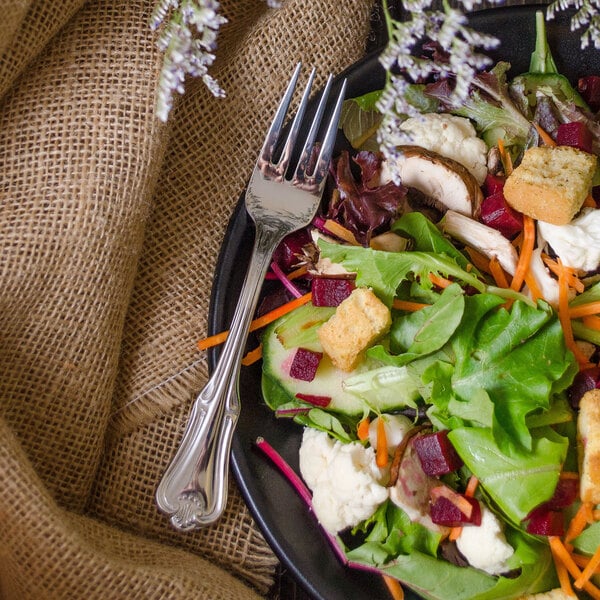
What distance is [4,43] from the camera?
2006 mm

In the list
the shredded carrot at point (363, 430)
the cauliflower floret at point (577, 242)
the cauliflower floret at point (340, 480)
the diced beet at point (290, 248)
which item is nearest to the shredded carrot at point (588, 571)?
the cauliflower floret at point (340, 480)

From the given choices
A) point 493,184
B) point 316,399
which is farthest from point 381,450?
point 493,184

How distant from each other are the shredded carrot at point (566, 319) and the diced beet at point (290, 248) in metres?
0.68

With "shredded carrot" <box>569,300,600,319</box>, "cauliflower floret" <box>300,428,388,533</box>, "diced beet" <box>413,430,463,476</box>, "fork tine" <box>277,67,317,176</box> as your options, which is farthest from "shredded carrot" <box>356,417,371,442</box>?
"fork tine" <box>277,67,317,176</box>

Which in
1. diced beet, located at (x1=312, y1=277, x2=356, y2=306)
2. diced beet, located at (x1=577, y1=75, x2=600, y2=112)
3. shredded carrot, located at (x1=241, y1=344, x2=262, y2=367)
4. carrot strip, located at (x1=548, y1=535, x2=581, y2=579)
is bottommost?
carrot strip, located at (x1=548, y1=535, x2=581, y2=579)

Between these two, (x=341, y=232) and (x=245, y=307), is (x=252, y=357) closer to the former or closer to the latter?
(x=245, y=307)

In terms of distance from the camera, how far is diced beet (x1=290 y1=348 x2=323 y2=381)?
2076 millimetres

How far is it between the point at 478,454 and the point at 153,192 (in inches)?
43.8

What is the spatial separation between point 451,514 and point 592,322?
1.96ft

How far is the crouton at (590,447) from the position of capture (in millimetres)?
1870

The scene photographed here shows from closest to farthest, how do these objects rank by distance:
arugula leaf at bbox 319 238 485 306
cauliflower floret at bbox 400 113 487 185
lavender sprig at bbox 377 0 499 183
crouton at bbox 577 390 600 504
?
lavender sprig at bbox 377 0 499 183 → crouton at bbox 577 390 600 504 → arugula leaf at bbox 319 238 485 306 → cauliflower floret at bbox 400 113 487 185

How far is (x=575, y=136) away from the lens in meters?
2.13

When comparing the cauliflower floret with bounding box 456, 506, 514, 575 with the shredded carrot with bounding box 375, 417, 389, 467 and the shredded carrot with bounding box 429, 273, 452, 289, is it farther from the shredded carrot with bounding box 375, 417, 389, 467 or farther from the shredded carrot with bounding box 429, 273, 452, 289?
the shredded carrot with bounding box 429, 273, 452, 289

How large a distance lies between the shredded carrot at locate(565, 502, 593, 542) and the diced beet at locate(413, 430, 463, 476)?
317mm
